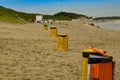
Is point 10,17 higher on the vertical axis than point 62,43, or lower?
lower

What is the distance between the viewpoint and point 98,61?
209 inches

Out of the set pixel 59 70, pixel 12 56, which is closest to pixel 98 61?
pixel 59 70

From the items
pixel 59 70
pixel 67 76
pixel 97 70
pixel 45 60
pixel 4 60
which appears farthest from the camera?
pixel 45 60

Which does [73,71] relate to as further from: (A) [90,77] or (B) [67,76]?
(A) [90,77]

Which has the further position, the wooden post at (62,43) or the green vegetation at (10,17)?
the green vegetation at (10,17)

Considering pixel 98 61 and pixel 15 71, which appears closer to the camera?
pixel 98 61

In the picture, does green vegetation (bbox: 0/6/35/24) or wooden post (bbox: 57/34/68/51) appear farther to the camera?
green vegetation (bbox: 0/6/35/24)

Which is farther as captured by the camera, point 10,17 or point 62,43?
point 10,17

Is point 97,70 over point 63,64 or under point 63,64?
over

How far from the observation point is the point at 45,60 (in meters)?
11.8

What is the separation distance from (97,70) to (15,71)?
442 centimetres

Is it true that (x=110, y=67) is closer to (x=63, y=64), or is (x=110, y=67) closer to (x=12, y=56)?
(x=63, y=64)

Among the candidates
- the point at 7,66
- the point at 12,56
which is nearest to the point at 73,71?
the point at 7,66

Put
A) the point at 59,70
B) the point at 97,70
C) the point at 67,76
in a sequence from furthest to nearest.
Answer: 1. the point at 59,70
2. the point at 67,76
3. the point at 97,70
